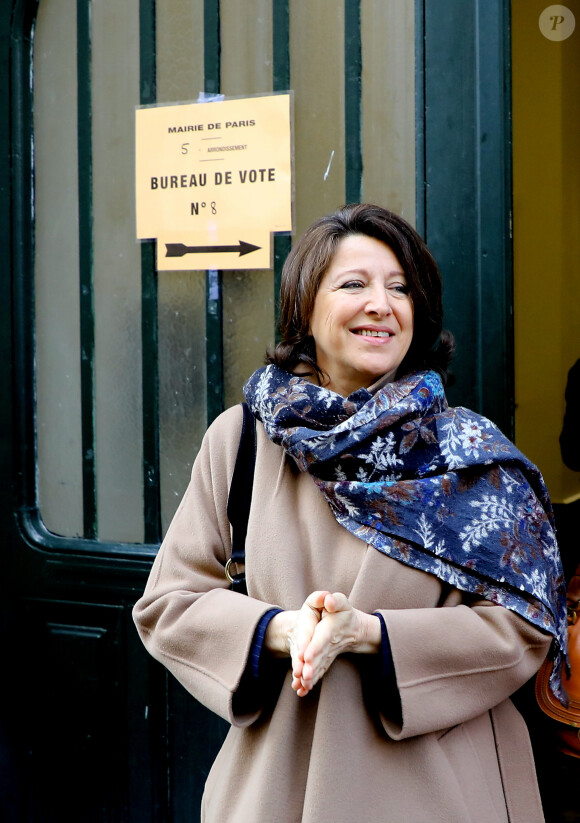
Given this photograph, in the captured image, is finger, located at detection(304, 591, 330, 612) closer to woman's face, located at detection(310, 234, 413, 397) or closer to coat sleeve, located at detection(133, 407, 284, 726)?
coat sleeve, located at detection(133, 407, 284, 726)

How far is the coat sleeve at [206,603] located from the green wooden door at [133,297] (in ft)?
2.15

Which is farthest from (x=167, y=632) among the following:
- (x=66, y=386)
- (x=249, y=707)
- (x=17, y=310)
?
(x=17, y=310)

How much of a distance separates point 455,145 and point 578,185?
4.78 feet

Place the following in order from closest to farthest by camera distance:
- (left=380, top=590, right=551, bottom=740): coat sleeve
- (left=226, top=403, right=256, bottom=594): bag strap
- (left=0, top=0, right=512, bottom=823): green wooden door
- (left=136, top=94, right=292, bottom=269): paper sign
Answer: (left=380, top=590, right=551, bottom=740): coat sleeve, (left=226, top=403, right=256, bottom=594): bag strap, (left=0, top=0, right=512, bottom=823): green wooden door, (left=136, top=94, right=292, bottom=269): paper sign

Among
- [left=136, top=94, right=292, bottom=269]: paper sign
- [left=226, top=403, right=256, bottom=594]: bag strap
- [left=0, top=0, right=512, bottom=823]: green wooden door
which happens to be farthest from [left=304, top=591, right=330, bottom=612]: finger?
[left=136, top=94, right=292, bottom=269]: paper sign

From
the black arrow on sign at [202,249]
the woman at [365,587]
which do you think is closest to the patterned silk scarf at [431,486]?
the woman at [365,587]

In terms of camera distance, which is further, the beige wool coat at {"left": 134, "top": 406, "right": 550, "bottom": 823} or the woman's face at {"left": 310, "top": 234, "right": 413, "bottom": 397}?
the woman's face at {"left": 310, "top": 234, "right": 413, "bottom": 397}

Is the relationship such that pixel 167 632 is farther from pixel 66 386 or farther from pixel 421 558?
pixel 66 386

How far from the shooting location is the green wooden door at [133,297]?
2104mm

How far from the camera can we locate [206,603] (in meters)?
1.59

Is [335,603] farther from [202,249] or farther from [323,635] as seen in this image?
[202,249]

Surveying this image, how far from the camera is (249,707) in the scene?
1.53 m

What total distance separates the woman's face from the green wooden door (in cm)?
45

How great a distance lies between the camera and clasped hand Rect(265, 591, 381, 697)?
1.34 meters
